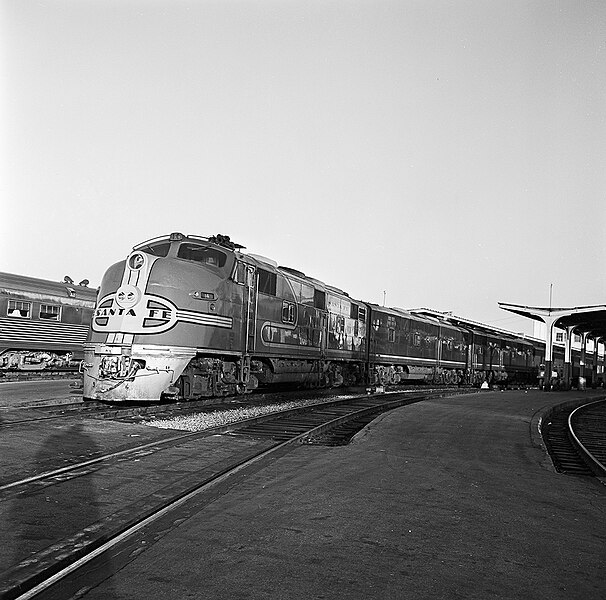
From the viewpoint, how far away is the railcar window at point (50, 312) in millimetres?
26875

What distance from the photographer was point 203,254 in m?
16.2

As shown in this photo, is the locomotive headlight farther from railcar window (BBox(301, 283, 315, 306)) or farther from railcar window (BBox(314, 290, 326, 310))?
railcar window (BBox(314, 290, 326, 310))

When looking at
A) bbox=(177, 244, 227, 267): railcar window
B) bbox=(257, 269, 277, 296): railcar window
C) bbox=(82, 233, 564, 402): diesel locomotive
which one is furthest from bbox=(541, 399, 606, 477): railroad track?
bbox=(177, 244, 227, 267): railcar window

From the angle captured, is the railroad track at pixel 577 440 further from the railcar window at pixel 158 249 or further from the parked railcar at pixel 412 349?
the railcar window at pixel 158 249

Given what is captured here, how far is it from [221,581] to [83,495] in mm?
2839

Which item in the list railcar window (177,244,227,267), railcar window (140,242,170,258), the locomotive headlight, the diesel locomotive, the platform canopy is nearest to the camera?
the diesel locomotive

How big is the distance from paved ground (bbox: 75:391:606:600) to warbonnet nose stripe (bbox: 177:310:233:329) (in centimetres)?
555

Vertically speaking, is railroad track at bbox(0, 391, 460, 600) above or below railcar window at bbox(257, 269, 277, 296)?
below

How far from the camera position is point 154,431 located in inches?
465

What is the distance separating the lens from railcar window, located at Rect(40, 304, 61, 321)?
26875mm

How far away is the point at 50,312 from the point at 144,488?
71.3 feet

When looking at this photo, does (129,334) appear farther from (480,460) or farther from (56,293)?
(56,293)

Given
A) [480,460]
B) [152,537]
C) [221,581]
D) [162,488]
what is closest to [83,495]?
[162,488]

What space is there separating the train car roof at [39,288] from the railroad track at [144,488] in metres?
15.4
